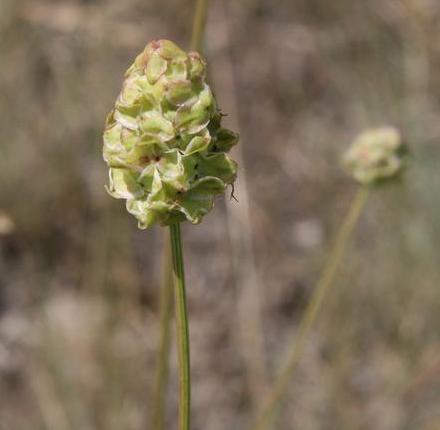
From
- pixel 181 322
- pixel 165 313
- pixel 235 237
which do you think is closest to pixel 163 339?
pixel 165 313

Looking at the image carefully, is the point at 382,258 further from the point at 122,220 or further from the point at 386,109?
the point at 122,220

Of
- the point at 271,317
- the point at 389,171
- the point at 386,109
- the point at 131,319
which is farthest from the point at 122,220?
the point at 389,171

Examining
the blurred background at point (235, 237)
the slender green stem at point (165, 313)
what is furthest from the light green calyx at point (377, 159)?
the blurred background at point (235, 237)

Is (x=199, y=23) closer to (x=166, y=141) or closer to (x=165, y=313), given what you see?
(x=165, y=313)

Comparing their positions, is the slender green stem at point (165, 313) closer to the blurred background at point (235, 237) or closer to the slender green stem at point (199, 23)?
the slender green stem at point (199, 23)

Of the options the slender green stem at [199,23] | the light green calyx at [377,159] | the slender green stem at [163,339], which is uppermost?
the slender green stem at [199,23]

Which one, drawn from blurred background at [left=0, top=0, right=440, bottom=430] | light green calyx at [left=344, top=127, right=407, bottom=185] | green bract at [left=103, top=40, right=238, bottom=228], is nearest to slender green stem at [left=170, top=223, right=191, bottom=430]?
green bract at [left=103, top=40, right=238, bottom=228]

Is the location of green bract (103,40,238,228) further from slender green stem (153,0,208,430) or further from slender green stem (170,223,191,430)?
slender green stem (153,0,208,430)
